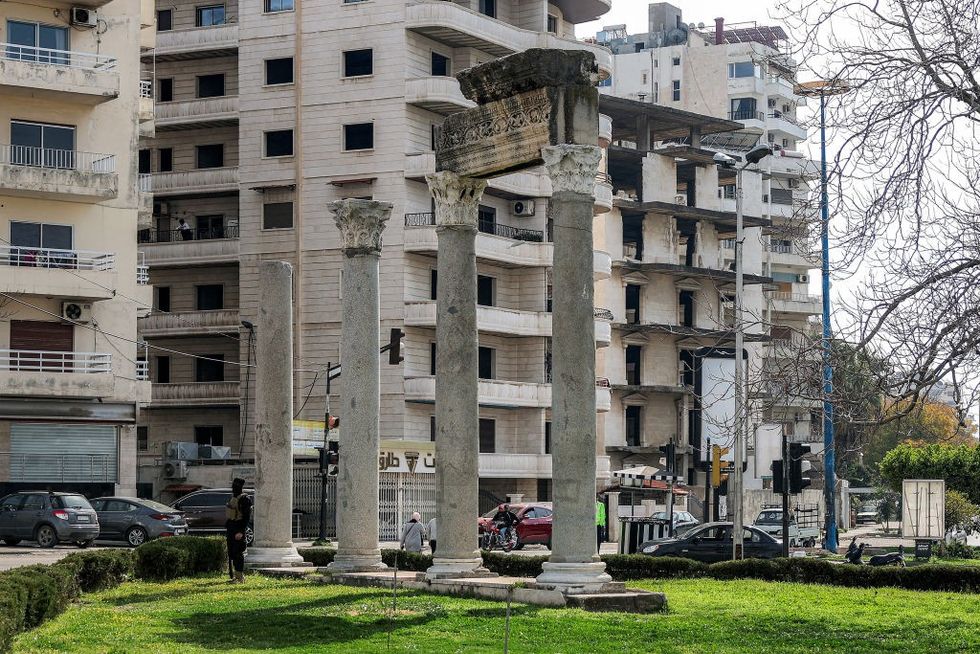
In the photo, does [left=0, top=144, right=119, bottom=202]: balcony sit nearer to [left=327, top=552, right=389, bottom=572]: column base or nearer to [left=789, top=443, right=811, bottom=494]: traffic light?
[left=327, top=552, right=389, bottom=572]: column base

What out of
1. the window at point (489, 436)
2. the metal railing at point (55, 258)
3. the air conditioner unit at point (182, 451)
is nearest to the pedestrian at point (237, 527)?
the metal railing at point (55, 258)

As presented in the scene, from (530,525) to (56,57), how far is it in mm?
20410

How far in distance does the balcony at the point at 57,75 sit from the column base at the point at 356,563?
24866 millimetres

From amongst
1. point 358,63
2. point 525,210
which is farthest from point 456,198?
point 525,210

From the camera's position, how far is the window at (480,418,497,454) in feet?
197

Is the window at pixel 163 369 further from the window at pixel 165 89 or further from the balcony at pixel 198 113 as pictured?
the window at pixel 165 89

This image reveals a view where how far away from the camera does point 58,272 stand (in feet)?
156

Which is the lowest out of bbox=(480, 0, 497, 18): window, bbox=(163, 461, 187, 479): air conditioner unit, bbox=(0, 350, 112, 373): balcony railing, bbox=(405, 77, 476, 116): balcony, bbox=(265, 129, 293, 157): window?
bbox=(163, 461, 187, 479): air conditioner unit

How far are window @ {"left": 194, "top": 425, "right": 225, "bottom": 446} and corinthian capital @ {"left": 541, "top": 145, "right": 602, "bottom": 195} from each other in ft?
134

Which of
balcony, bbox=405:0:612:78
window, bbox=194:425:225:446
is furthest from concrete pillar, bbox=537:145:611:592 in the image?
window, bbox=194:425:225:446

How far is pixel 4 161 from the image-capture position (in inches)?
1848

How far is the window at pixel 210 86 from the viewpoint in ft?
208

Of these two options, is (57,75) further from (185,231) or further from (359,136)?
(185,231)

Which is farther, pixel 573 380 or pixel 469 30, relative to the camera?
pixel 469 30
